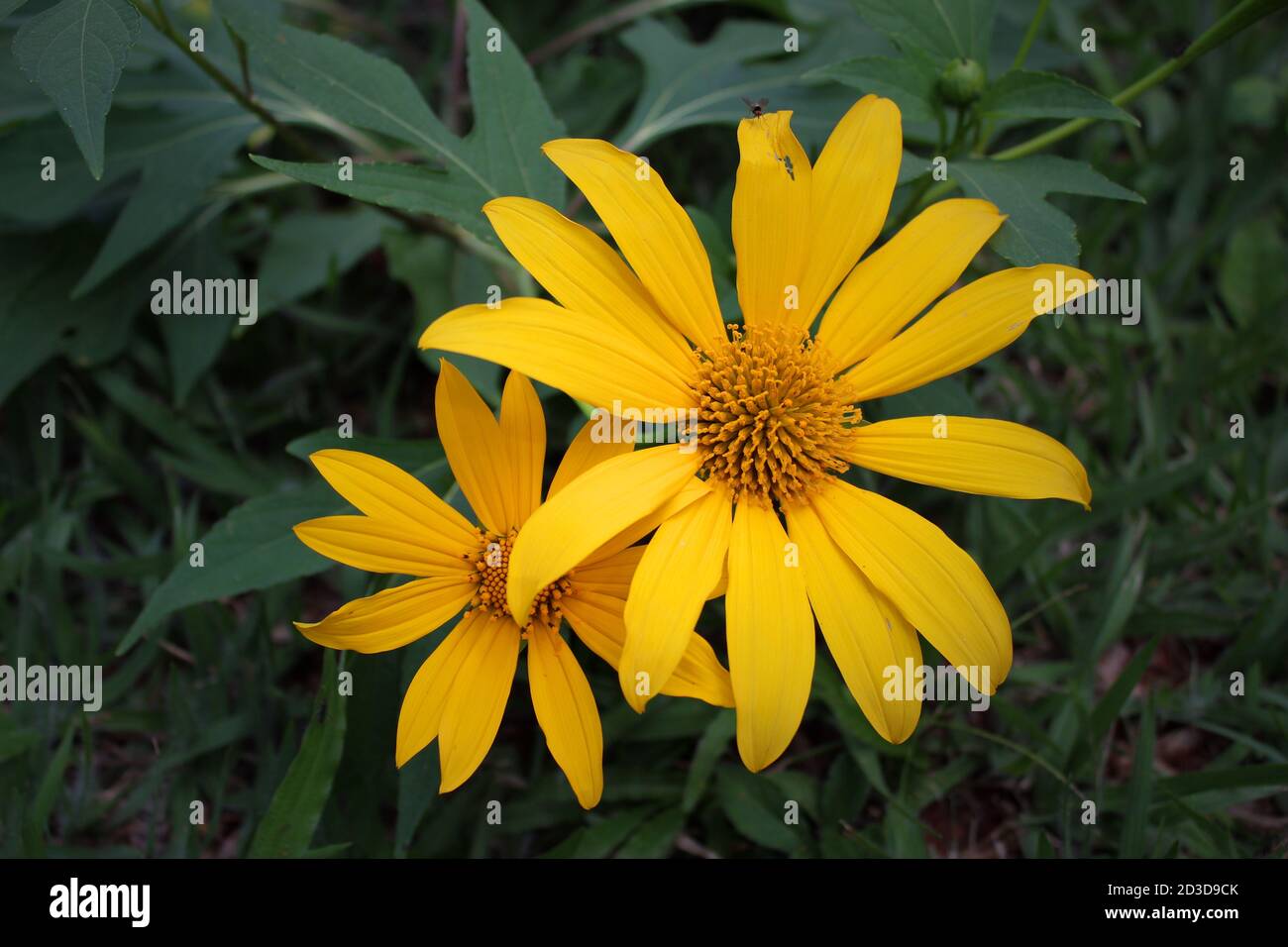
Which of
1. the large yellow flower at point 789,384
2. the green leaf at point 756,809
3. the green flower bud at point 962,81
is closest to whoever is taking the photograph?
the large yellow flower at point 789,384

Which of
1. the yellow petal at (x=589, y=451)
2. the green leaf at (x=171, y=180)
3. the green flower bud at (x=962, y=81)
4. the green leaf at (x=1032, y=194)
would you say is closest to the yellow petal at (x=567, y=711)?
the yellow petal at (x=589, y=451)

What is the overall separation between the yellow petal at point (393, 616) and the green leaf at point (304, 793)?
350mm

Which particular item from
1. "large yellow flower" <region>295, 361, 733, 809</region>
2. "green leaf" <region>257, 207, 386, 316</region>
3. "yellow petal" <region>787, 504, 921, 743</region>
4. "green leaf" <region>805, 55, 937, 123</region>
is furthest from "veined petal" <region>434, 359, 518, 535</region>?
"green leaf" <region>257, 207, 386, 316</region>

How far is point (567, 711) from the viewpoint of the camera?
6.71 feet

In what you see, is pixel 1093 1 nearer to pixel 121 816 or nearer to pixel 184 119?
pixel 184 119

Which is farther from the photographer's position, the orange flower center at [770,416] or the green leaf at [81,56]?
the orange flower center at [770,416]

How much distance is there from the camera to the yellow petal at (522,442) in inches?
81.4

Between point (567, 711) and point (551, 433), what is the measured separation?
45.7 inches

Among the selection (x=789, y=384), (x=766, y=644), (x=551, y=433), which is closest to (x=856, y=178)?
(x=789, y=384)

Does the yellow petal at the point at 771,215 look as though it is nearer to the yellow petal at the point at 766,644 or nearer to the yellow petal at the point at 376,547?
the yellow petal at the point at 766,644

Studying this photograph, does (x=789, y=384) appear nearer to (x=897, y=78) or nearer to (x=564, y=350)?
(x=564, y=350)

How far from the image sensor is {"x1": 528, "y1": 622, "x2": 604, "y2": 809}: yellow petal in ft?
6.59

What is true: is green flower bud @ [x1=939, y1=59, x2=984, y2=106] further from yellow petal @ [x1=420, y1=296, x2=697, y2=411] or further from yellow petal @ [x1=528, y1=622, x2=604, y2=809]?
yellow petal @ [x1=528, y1=622, x2=604, y2=809]

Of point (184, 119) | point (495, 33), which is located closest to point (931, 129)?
point (495, 33)
